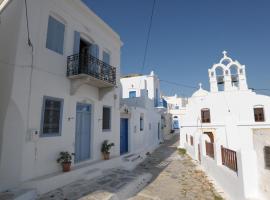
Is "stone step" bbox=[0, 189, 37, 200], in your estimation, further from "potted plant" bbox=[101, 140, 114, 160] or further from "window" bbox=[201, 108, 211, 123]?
"window" bbox=[201, 108, 211, 123]

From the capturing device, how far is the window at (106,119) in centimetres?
1019

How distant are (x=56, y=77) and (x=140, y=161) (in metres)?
8.25

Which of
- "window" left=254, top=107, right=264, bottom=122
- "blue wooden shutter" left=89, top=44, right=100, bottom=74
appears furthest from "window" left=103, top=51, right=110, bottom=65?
"window" left=254, top=107, right=264, bottom=122

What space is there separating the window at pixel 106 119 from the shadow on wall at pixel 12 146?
4.75m

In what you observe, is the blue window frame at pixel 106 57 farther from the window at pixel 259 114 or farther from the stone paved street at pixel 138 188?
the window at pixel 259 114

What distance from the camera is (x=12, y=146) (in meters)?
5.70

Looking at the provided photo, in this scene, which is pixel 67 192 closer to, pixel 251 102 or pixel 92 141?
pixel 92 141

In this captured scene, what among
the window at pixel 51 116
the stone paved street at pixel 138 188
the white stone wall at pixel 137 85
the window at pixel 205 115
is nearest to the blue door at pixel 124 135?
the stone paved street at pixel 138 188

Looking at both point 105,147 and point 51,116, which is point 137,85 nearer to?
point 105,147

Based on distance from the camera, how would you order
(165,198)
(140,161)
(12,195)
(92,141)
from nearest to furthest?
(12,195), (165,198), (92,141), (140,161)

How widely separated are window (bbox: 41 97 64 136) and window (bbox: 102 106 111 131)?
3.15 metres

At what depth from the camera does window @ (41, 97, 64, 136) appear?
21.7ft

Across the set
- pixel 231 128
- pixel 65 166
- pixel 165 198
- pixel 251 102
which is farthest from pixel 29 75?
pixel 251 102

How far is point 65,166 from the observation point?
700cm
